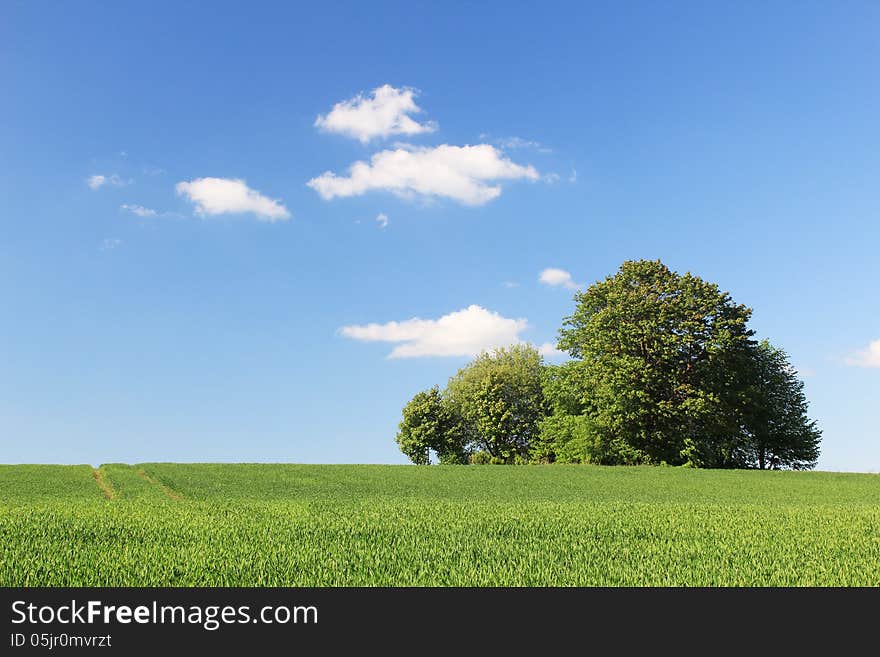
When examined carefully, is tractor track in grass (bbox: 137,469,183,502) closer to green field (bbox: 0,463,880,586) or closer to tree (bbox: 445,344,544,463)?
green field (bbox: 0,463,880,586)

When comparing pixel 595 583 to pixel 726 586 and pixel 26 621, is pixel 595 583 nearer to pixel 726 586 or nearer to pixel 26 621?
pixel 726 586

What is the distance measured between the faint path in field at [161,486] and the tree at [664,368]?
2863 cm

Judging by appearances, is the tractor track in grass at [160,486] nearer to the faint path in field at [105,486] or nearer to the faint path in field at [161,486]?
the faint path in field at [161,486]

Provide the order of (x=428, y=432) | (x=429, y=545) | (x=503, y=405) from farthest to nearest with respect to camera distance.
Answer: (x=428, y=432), (x=503, y=405), (x=429, y=545)

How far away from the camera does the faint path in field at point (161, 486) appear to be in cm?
2741

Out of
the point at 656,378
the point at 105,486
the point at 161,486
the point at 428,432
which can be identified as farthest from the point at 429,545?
the point at 428,432

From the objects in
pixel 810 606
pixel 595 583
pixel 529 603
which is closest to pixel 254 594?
pixel 529 603

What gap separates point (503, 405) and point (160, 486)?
4532cm

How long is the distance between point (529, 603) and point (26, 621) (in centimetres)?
474

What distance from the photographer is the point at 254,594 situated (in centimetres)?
688

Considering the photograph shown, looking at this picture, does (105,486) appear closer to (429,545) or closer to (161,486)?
(161,486)

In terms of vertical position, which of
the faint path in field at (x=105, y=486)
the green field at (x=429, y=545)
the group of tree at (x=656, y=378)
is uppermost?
the group of tree at (x=656, y=378)

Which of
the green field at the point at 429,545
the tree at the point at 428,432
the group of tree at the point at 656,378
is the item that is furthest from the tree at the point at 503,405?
the green field at the point at 429,545

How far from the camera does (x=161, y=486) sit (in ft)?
101
